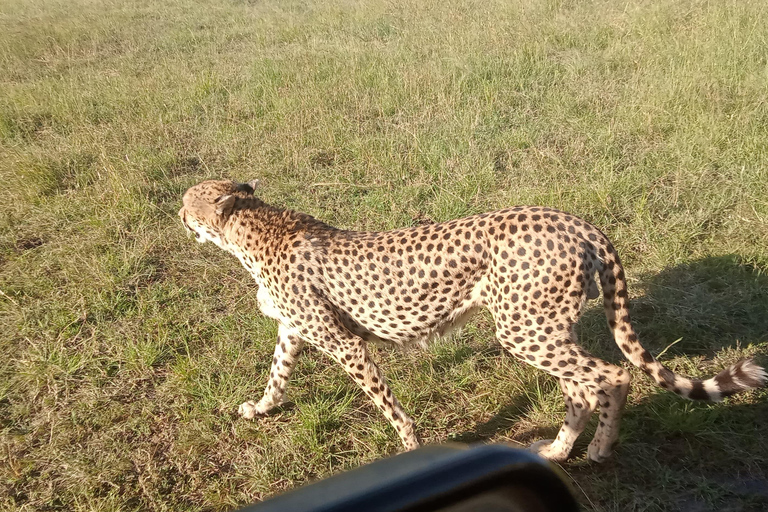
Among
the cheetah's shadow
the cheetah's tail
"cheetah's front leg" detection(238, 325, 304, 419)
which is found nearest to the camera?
the cheetah's tail

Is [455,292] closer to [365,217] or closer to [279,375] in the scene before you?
[279,375]

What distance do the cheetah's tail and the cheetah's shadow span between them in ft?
1.09

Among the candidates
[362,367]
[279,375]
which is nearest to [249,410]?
[279,375]

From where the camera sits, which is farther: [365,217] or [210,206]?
[365,217]

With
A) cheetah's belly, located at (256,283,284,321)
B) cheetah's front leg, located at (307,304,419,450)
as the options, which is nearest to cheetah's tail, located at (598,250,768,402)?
cheetah's front leg, located at (307,304,419,450)

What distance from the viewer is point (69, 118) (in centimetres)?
676

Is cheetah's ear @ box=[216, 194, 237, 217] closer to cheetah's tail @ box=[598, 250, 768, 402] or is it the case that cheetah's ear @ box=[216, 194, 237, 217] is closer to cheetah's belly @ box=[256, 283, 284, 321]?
cheetah's belly @ box=[256, 283, 284, 321]

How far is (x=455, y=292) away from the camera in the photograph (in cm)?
271

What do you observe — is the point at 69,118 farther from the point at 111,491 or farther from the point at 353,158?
the point at 111,491

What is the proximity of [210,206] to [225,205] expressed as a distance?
10cm

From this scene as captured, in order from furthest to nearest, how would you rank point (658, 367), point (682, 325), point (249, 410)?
1. point (682, 325)
2. point (249, 410)
3. point (658, 367)

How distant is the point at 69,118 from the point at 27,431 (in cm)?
477

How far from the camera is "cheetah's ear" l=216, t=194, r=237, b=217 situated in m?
3.07

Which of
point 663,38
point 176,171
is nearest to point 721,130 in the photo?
point 663,38
